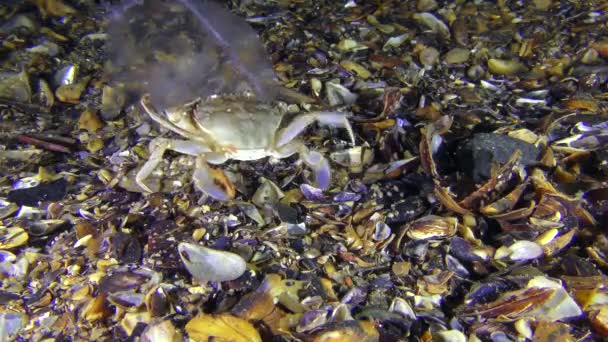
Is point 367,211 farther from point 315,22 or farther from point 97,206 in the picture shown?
point 315,22

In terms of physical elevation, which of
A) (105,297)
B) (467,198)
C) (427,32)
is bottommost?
(105,297)

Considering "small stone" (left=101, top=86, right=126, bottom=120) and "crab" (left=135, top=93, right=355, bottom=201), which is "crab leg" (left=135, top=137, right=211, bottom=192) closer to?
"crab" (left=135, top=93, right=355, bottom=201)

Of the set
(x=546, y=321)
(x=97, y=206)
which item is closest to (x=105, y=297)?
(x=97, y=206)

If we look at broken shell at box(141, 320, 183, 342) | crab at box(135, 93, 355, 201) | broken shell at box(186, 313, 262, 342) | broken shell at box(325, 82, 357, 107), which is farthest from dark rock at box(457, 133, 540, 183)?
broken shell at box(141, 320, 183, 342)

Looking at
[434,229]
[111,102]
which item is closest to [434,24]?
[434,229]

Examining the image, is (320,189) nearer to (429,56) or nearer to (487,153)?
(487,153)
